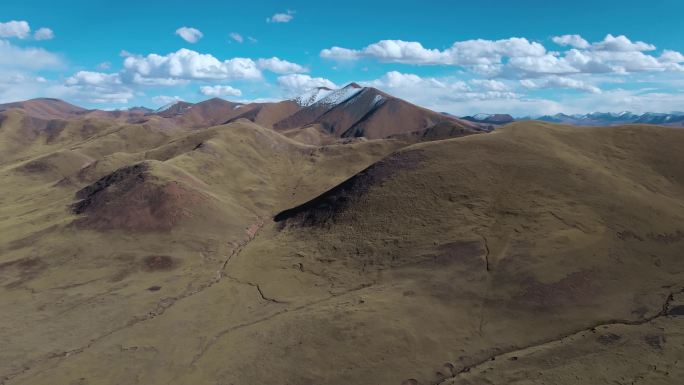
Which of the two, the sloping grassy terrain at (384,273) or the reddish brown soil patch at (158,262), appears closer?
the sloping grassy terrain at (384,273)

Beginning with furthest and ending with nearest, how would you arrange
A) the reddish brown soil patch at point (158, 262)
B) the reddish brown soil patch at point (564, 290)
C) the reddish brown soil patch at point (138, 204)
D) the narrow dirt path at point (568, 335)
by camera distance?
the reddish brown soil patch at point (138, 204)
the reddish brown soil patch at point (158, 262)
the reddish brown soil patch at point (564, 290)
the narrow dirt path at point (568, 335)

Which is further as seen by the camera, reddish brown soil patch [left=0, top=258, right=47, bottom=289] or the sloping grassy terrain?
reddish brown soil patch [left=0, top=258, right=47, bottom=289]

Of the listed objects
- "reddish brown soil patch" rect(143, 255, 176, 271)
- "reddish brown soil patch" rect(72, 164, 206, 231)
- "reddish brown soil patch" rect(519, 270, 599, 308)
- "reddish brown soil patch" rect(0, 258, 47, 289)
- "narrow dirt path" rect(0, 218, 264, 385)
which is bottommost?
"narrow dirt path" rect(0, 218, 264, 385)

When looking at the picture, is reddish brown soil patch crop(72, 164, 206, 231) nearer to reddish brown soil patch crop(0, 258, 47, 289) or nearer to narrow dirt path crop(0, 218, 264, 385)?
reddish brown soil patch crop(0, 258, 47, 289)

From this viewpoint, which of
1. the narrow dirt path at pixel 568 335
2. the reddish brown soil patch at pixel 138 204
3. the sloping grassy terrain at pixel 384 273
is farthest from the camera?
the reddish brown soil patch at pixel 138 204

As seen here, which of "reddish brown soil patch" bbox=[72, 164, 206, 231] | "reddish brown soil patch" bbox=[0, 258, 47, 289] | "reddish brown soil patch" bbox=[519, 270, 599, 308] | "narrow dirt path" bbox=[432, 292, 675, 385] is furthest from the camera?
"reddish brown soil patch" bbox=[72, 164, 206, 231]

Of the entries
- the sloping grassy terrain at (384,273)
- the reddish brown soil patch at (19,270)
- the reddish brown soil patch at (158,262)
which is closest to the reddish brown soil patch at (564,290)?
the sloping grassy terrain at (384,273)

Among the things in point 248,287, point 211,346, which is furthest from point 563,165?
point 211,346

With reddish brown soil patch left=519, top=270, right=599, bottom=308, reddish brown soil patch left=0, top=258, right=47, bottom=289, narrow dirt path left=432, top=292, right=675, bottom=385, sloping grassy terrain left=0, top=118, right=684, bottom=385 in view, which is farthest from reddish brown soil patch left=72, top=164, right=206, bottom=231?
reddish brown soil patch left=519, top=270, right=599, bottom=308

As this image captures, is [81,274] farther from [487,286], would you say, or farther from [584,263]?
[584,263]

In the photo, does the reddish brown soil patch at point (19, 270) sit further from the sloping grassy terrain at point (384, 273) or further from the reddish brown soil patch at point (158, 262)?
the reddish brown soil patch at point (158, 262)

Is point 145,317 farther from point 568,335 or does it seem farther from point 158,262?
point 568,335
